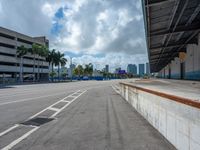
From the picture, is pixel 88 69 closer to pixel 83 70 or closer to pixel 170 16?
pixel 83 70

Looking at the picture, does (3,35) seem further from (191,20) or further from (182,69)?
(191,20)

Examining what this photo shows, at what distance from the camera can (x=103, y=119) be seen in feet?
30.2

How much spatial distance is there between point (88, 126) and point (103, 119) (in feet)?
4.65

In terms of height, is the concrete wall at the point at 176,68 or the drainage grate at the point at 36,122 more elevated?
the concrete wall at the point at 176,68

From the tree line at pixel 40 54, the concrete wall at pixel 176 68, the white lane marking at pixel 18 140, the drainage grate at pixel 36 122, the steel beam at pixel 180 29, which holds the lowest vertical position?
the drainage grate at pixel 36 122

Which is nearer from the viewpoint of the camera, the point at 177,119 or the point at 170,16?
the point at 177,119

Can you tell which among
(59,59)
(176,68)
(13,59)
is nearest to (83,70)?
(59,59)

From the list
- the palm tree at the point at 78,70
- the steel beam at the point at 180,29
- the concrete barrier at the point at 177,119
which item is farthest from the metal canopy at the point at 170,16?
the palm tree at the point at 78,70

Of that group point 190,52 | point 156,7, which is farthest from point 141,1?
point 190,52

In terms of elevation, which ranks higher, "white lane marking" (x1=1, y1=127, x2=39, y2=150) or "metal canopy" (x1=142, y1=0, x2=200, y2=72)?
"metal canopy" (x1=142, y1=0, x2=200, y2=72)

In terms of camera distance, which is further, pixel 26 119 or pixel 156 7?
pixel 156 7

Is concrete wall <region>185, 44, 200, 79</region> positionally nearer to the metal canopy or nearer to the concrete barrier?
the metal canopy

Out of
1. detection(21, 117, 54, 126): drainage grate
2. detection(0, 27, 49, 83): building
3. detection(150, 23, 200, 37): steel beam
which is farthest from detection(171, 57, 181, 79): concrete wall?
detection(0, 27, 49, 83): building

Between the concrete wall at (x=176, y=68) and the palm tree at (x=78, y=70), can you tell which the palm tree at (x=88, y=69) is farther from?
the concrete wall at (x=176, y=68)
